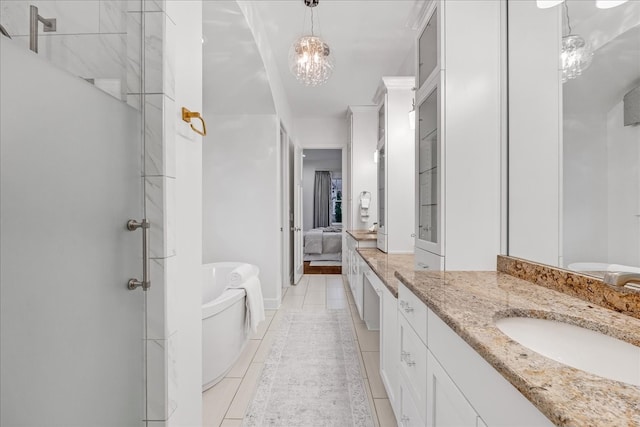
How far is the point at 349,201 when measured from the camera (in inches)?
210

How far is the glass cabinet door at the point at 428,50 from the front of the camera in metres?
1.70

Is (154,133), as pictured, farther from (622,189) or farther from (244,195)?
(244,195)

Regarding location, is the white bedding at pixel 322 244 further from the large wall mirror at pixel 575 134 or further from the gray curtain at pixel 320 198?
the large wall mirror at pixel 575 134

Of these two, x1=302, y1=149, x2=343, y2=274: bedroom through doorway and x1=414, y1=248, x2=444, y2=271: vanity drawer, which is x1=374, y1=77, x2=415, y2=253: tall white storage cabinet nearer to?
x1=414, y1=248, x2=444, y2=271: vanity drawer

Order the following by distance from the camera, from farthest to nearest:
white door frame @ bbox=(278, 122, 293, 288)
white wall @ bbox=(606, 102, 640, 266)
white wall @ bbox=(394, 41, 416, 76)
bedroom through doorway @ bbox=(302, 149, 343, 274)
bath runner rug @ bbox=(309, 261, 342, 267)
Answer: bedroom through doorway @ bbox=(302, 149, 343, 274) < bath runner rug @ bbox=(309, 261, 342, 267) < white door frame @ bbox=(278, 122, 293, 288) < white wall @ bbox=(394, 41, 416, 76) < white wall @ bbox=(606, 102, 640, 266)

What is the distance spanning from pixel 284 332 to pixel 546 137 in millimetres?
2667

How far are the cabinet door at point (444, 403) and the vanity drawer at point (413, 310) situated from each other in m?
0.10

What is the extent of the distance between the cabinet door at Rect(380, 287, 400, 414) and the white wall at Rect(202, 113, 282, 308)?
2093 millimetres

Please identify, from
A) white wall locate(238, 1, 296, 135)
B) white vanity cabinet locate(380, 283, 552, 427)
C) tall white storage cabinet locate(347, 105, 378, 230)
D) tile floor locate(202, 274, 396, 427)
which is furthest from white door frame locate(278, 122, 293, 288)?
white vanity cabinet locate(380, 283, 552, 427)

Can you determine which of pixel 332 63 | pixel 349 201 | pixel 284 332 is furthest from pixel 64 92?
pixel 349 201

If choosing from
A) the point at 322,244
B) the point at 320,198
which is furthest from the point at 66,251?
the point at 320,198

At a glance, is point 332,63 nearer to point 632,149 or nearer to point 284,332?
point 632,149

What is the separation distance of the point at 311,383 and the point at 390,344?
724mm

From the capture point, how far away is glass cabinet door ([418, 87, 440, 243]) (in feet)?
5.57
